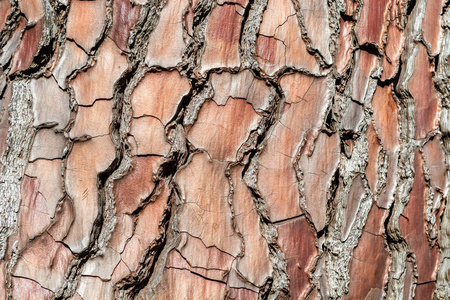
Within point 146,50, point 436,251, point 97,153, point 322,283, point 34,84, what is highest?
point 146,50

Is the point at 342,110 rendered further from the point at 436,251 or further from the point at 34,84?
the point at 34,84

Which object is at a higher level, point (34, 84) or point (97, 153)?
point (34, 84)

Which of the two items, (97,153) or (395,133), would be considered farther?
(395,133)

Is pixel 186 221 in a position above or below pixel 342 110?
below

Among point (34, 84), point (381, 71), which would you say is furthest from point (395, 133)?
point (34, 84)

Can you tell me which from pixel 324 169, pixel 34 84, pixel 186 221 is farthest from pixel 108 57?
pixel 324 169

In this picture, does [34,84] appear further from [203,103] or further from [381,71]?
[381,71]
